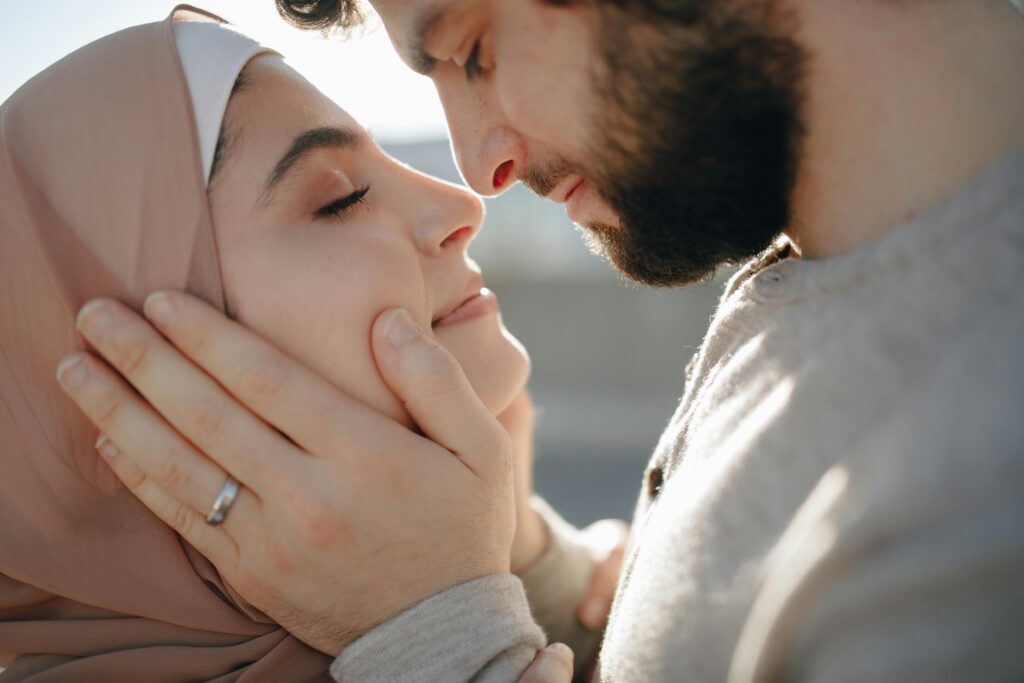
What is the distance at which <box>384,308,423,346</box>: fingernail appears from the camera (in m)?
1.70

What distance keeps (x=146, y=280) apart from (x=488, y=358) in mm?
766

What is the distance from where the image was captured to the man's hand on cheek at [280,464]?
1.58 metres

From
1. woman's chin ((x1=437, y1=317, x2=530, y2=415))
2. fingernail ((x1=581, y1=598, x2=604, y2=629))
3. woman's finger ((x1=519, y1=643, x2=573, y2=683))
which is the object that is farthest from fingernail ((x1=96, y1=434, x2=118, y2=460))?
fingernail ((x1=581, y1=598, x2=604, y2=629))

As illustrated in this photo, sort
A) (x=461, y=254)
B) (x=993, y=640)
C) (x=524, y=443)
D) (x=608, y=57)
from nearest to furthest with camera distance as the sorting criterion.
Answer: (x=993, y=640) → (x=608, y=57) → (x=461, y=254) → (x=524, y=443)

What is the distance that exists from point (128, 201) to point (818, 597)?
4.83ft

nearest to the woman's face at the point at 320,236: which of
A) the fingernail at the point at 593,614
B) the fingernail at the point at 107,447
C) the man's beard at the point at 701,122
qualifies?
the fingernail at the point at 107,447

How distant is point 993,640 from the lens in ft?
3.10

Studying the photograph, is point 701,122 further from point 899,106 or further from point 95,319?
point 95,319

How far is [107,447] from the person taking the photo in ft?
5.39

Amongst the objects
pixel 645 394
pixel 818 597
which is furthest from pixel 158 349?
pixel 645 394

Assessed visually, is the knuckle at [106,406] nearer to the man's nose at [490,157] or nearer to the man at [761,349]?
the man at [761,349]

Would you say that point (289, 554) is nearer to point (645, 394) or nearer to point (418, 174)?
point (418, 174)

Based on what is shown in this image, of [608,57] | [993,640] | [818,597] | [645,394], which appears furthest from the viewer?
[645,394]

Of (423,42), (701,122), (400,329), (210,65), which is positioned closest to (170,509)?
(400,329)
